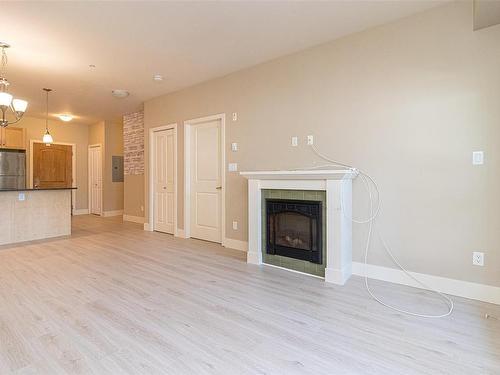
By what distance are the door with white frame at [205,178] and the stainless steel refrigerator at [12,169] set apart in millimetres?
4787

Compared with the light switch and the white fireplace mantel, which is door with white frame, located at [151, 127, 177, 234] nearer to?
the white fireplace mantel

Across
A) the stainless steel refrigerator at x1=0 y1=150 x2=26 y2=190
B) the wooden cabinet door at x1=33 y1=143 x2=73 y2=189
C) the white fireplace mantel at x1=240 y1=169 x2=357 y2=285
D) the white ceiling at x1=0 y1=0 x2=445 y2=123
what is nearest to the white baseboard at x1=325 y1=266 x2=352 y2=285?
the white fireplace mantel at x1=240 y1=169 x2=357 y2=285

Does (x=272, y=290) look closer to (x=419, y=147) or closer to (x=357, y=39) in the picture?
(x=419, y=147)

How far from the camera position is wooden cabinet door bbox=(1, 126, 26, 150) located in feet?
22.9

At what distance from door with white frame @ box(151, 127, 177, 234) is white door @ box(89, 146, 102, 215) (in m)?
3.42

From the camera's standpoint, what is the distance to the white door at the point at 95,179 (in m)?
8.40

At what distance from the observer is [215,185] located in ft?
15.8

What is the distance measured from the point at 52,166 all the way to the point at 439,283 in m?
9.22

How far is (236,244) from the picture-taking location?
443cm

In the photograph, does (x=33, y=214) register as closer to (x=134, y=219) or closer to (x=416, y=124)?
(x=134, y=219)

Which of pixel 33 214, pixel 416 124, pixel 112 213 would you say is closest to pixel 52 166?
pixel 112 213

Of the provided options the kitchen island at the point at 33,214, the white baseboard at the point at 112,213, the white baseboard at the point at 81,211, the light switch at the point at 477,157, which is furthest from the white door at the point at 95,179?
the light switch at the point at 477,157

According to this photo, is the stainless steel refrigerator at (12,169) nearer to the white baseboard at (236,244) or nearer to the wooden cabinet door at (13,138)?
the wooden cabinet door at (13,138)

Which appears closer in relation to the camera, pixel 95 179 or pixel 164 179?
pixel 164 179
